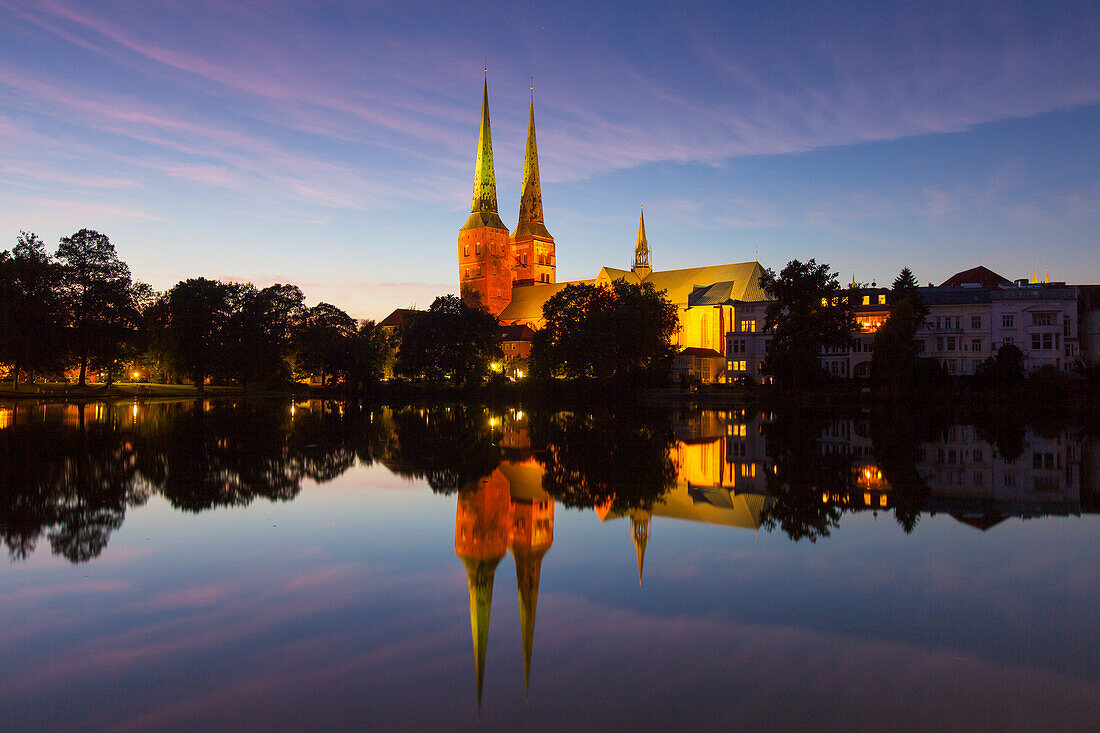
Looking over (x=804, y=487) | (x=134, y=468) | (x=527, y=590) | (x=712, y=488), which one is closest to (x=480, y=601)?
(x=527, y=590)

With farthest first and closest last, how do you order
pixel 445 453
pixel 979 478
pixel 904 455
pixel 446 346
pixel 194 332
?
pixel 446 346, pixel 194 332, pixel 445 453, pixel 904 455, pixel 979 478

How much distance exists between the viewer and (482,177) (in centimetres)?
13812

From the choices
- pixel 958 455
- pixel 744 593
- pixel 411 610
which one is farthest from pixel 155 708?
pixel 958 455

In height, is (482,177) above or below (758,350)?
above

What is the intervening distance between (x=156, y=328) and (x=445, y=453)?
208 feet

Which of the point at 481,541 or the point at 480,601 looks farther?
the point at 481,541

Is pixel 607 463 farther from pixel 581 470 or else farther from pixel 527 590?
pixel 527 590

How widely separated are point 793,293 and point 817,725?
65.4m

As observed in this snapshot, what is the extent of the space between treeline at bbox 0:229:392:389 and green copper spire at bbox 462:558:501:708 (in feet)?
203

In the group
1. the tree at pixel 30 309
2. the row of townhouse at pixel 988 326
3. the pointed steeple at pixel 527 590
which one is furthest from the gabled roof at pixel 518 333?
the pointed steeple at pixel 527 590

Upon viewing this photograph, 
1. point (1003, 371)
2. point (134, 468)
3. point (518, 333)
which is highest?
point (518, 333)

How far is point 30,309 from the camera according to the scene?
5988 cm

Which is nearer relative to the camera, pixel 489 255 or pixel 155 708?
pixel 155 708

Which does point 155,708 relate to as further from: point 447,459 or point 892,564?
point 447,459
